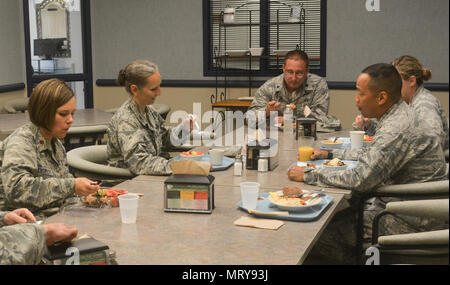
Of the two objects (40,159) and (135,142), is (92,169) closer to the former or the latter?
(135,142)

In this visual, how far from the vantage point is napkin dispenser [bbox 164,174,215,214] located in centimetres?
228

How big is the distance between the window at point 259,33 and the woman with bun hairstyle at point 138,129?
380cm

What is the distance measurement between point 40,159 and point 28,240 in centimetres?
95

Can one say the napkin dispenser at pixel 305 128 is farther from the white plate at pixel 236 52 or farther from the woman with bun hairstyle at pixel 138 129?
the white plate at pixel 236 52

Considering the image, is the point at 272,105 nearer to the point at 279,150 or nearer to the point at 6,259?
the point at 279,150

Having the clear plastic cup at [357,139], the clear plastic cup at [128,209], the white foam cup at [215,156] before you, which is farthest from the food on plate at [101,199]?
the clear plastic cup at [357,139]

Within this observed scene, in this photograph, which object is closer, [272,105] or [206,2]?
[272,105]

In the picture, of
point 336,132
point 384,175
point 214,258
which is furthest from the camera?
point 336,132

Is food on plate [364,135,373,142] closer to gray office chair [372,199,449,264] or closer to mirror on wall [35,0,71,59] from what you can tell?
gray office chair [372,199,449,264]

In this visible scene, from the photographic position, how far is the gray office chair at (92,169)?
10.7 ft

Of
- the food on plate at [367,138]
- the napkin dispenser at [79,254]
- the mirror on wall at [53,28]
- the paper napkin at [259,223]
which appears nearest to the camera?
the napkin dispenser at [79,254]
